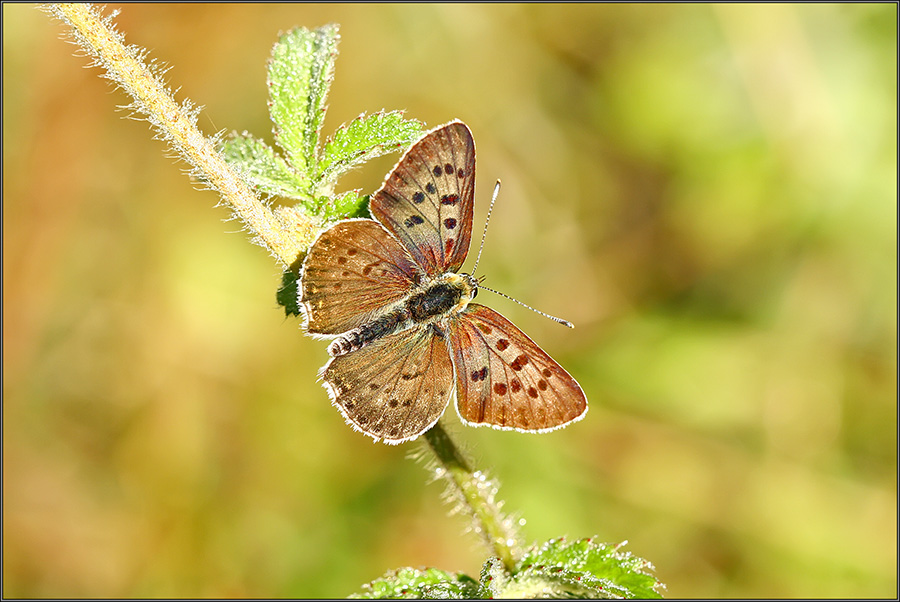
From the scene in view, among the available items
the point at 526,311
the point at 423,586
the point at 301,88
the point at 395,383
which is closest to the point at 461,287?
the point at 395,383

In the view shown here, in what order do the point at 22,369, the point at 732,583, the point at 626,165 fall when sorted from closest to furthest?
1. the point at 732,583
2. the point at 22,369
3. the point at 626,165

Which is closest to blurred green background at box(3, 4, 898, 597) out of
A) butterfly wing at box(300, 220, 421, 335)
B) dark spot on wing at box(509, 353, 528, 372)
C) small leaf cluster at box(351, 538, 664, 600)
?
butterfly wing at box(300, 220, 421, 335)

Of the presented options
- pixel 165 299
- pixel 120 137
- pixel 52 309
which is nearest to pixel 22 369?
pixel 52 309

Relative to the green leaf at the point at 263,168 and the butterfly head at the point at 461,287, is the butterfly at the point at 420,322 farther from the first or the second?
the green leaf at the point at 263,168

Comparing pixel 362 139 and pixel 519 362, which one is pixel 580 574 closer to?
pixel 519 362

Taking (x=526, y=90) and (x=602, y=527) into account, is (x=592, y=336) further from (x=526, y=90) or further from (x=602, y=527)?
(x=526, y=90)

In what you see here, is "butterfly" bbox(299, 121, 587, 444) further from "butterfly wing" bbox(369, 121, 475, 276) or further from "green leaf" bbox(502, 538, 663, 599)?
"green leaf" bbox(502, 538, 663, 599)
